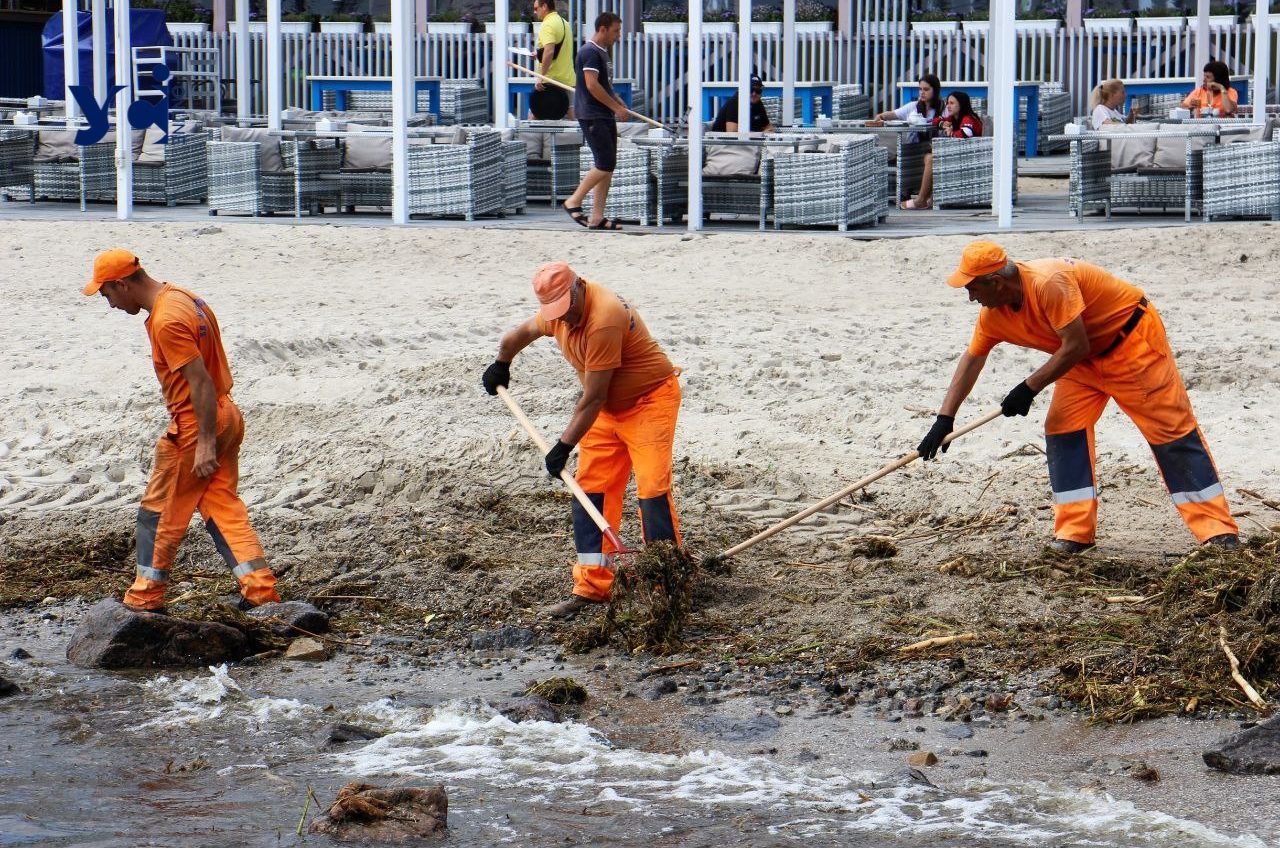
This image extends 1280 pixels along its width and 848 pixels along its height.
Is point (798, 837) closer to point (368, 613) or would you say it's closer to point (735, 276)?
point (368, 613)

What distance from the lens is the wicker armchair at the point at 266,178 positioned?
49.3 feet

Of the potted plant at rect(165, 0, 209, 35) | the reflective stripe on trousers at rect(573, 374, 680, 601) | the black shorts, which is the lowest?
the reflective stripe on trousers at rect(573, 374, 680, 601)

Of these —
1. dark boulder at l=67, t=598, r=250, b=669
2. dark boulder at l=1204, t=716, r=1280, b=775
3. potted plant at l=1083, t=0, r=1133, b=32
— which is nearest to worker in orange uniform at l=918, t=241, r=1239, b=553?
dark boulder at l=1204, t=716, r=1280, b=775

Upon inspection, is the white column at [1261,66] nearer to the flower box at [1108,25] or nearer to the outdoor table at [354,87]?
the flower box at [1108,25]

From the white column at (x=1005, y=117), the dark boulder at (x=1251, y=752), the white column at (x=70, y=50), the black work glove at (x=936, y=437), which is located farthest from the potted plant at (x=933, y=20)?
the dark boulder at (x=1251, y=752)

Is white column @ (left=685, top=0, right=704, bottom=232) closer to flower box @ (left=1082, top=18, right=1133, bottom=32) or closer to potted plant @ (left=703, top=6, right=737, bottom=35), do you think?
potted plant @ (left=703, top=6, right=737, bottom=35)

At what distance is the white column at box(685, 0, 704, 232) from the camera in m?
13.6

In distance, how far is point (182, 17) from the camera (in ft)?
86.3

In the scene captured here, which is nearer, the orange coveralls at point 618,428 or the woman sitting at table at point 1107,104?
the orange coveralls at point 618,428

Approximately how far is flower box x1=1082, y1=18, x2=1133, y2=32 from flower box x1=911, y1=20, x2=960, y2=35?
66.6 inches

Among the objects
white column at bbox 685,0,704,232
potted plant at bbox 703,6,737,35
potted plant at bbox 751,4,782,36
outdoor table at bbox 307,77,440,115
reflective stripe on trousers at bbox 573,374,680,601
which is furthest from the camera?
potted plant at bbox 751,4,782,36

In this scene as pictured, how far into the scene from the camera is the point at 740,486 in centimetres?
895

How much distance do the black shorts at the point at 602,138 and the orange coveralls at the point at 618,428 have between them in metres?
6.68

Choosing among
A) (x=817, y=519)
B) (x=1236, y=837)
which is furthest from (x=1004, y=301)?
(x=1236, y=837)
